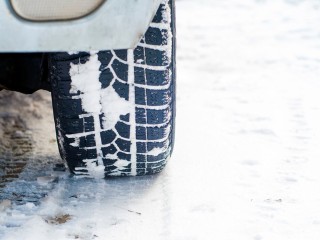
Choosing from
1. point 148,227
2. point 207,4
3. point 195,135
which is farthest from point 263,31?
point 148,227

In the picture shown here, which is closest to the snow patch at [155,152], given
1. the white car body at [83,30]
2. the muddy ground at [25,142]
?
the muddy ground at [25,142]

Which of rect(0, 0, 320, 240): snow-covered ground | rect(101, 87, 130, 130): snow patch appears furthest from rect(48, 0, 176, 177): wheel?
rect(0, 0, 320, 240): snow-covered ground

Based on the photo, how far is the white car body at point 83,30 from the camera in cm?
100

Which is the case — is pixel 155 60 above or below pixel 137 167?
above

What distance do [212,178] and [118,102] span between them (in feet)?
1.22

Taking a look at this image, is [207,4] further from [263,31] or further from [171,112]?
[171,112]

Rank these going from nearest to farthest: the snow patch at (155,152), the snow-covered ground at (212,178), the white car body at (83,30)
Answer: the white car body at (83,30) < the snow-covered ground at (212,178) < the snow patch at (155,152)

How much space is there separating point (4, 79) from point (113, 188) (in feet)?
1.42

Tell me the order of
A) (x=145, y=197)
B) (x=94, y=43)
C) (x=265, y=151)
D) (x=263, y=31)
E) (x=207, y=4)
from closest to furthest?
(x=94, y=43) < (x=145, y=197) < (x=265, y=151) < (x=263, y=31) < (x=207, y=4)

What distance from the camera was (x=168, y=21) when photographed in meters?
1.37

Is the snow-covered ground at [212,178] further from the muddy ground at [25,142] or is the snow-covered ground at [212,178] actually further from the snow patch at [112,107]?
the snow patch at [112,107]

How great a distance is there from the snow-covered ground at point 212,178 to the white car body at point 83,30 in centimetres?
49

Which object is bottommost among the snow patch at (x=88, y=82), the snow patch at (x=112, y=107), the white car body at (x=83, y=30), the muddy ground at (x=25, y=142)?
the muddy ground at (x=25, y=142)

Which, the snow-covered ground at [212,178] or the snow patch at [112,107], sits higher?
the snow patch at [112,107]
